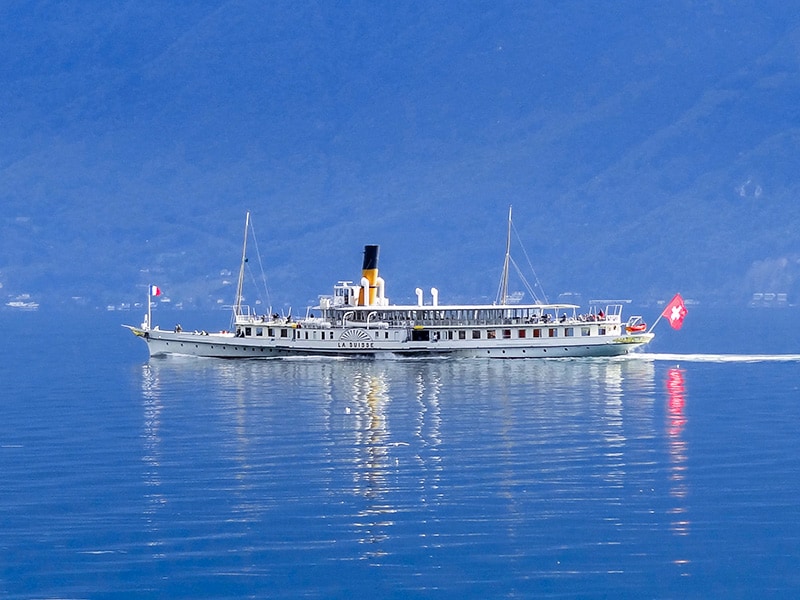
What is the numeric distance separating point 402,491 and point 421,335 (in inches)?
2193

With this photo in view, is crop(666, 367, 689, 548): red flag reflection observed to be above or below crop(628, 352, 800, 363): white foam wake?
below

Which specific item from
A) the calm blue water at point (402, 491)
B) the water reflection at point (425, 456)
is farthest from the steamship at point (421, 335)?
the calm blue water at point (402, 491)

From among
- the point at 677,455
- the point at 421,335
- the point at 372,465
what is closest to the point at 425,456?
the point at 372,465

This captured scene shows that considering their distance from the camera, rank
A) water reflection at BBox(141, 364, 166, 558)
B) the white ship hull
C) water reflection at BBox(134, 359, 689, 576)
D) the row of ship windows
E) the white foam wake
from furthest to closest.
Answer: the white foam wake → the row of ship windows → the white ship hull → water reflection at BBox(141, 364, 166, 558) → water reflection at BBox(134, 359, 689, 576)

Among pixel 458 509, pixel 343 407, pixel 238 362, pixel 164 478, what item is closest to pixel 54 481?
pixel 164 478

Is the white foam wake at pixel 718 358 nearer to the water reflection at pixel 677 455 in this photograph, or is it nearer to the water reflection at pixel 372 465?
the water reflection at pixel 677 455

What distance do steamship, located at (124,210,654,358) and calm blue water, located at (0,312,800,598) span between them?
17.4 m

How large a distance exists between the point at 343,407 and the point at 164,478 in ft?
73.4

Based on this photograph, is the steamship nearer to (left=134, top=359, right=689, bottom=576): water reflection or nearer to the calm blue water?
(left=134, top=359, right=689, bottom=576): water reflection

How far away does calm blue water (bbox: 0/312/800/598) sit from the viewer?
38125 millimetres

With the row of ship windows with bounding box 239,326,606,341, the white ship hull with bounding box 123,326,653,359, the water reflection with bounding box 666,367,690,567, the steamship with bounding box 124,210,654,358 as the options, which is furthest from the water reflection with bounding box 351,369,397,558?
the row of ship windows with bounding box 239,326,606,341

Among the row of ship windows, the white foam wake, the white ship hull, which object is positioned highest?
the row of ship windows

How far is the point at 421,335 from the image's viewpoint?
103688 millimetres

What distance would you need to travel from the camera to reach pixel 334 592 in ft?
121
